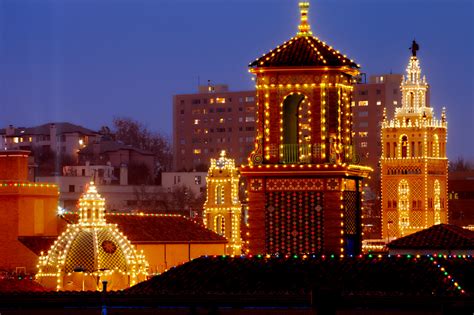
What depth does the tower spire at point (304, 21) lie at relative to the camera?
50.6 m

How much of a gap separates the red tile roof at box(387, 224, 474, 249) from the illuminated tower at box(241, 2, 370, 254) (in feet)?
23.4

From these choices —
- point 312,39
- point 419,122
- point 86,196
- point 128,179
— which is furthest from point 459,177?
point 312,39

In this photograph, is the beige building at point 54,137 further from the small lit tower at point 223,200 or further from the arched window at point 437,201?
the small lit tower at point 223,200

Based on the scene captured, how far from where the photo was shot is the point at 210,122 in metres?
200

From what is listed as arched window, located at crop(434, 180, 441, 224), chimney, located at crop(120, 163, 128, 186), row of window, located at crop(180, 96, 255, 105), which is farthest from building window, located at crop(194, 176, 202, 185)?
arched window, located at crop(434, 180, 441, 224)

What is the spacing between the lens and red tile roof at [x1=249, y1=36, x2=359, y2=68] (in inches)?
1923

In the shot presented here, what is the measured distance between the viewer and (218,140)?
198m

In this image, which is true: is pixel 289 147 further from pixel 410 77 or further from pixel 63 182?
pixel 63 182

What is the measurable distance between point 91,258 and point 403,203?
142 ft

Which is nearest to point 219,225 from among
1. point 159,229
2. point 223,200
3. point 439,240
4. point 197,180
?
point 223,200

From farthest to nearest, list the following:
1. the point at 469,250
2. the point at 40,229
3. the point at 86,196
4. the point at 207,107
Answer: the point at 207,107
the point at 40,229
the point at 86,196
the point at 469,250

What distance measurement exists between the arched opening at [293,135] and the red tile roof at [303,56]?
114cm

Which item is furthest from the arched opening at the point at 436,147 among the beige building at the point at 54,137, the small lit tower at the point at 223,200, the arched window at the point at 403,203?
the beige building at the point at 54,137

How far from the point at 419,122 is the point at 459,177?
133ft
